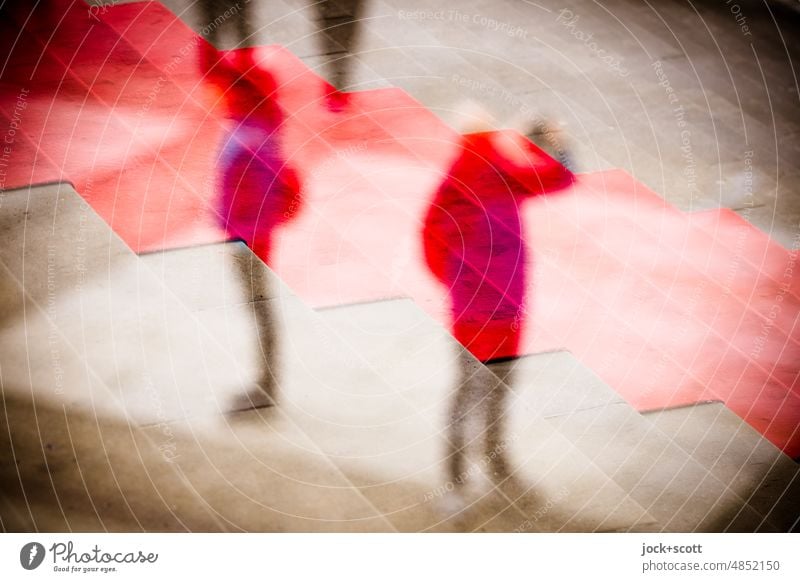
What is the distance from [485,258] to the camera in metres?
2.51

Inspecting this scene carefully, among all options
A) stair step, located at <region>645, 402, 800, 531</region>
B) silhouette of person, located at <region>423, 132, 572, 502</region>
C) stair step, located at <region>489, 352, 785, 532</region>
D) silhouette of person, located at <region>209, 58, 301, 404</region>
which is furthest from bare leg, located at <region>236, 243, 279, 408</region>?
stair step, located at <region>645, 402, 800, 531</region>

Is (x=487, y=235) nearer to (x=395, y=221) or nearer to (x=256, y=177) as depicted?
(x=395, y=221)

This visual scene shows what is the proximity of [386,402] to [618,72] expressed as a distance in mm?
1618

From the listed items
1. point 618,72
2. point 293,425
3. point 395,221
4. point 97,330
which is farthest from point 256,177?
point 618,72

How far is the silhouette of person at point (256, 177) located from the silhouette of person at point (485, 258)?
47cm

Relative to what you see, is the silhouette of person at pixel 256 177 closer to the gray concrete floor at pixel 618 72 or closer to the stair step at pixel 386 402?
the stair step at pixel 386 402

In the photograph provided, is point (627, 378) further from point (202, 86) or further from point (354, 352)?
point (202, 86)

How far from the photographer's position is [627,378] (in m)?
2.26

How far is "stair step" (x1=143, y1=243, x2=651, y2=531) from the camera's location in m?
2.01

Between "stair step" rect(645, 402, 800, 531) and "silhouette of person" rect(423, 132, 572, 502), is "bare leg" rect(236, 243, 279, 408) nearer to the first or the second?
"silhouette of person" rect(423, 132, 572, 502)

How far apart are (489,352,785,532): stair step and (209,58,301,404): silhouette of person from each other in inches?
27.5

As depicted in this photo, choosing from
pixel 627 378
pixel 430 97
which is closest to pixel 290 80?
pixel 430 97

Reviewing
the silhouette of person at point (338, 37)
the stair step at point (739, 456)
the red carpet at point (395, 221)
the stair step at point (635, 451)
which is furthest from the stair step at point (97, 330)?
the stair step at point (739, 456)

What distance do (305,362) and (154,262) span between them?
56 cm
